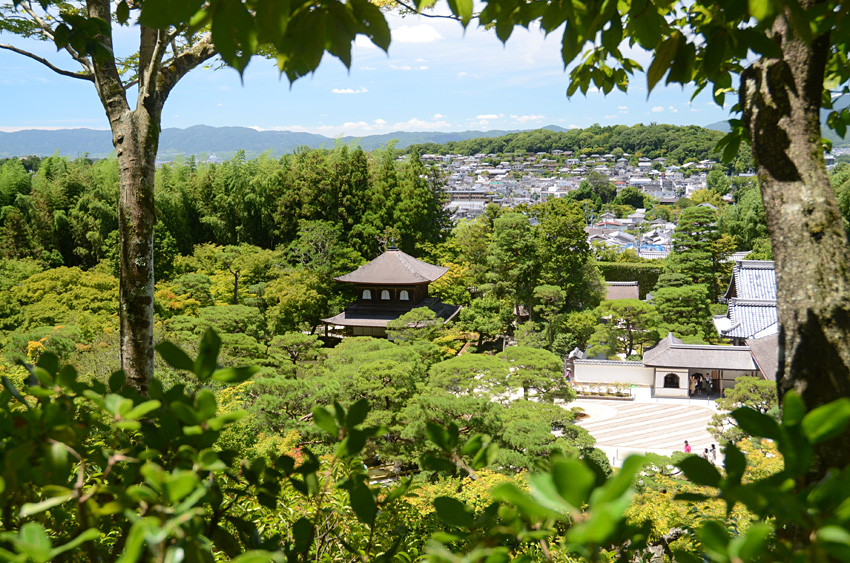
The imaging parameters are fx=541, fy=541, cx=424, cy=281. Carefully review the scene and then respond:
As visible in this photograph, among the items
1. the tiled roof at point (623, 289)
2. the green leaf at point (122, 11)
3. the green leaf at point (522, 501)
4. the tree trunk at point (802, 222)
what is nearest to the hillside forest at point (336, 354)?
Answer: the green leaf at point (522, 501)

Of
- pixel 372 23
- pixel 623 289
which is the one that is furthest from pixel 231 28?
pixel 623 289

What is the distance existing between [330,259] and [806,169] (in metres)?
14.8

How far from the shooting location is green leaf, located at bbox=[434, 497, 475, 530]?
0.63 meters

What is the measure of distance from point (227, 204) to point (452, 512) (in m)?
19.9

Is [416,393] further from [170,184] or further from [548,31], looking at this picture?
[170,184]

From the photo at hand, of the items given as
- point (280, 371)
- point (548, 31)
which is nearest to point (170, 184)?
point (280, 371)

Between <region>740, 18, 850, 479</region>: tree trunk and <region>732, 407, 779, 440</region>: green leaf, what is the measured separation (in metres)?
0.54

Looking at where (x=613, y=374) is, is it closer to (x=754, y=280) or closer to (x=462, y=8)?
(x=754, y=280)

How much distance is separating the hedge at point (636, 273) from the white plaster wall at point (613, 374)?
1040 cm

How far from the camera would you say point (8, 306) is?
11.0 metres

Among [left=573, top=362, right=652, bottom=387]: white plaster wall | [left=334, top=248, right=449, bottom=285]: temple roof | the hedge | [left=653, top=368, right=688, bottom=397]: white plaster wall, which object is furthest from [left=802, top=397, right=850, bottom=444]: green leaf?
the hedge

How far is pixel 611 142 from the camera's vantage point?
331 ft

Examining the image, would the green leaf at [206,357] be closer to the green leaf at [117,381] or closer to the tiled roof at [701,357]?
the green leaf at [117,381]

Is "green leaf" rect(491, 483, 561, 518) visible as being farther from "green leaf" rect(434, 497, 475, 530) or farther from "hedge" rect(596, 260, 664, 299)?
"hedge" rect(596, 260, 664, 299)
